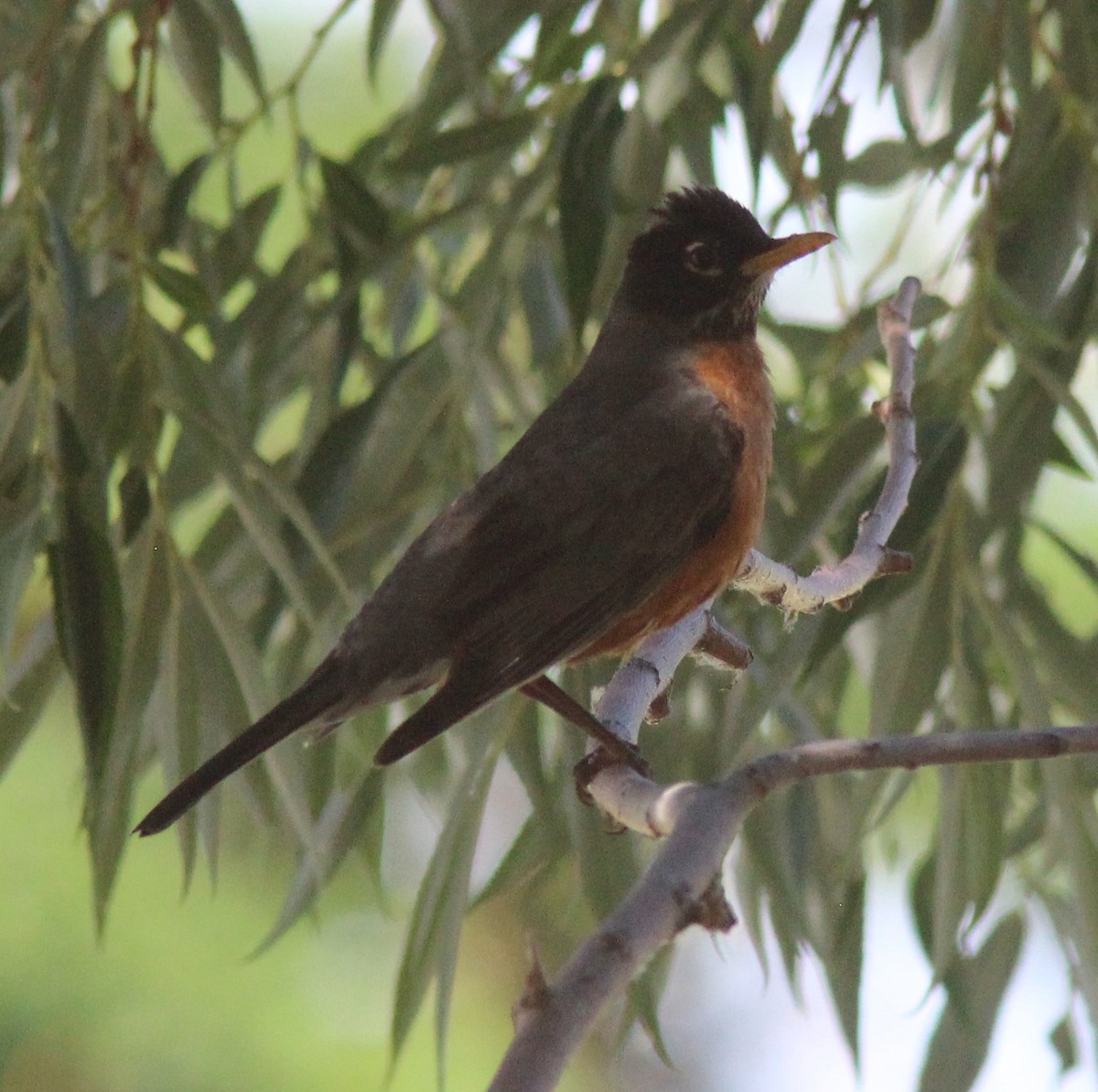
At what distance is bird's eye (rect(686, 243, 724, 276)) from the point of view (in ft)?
10.4

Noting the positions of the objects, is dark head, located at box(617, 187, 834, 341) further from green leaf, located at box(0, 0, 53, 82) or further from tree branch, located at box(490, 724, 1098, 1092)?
tree branch, located at box(490, 724, 1098, 1092)

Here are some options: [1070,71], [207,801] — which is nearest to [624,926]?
[207,801]

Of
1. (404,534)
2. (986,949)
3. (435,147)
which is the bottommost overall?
(986,949)

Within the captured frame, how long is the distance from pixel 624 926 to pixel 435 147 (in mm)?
2157

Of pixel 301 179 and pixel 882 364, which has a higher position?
pixel 301 179

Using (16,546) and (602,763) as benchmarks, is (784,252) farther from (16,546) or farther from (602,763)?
(16,546)

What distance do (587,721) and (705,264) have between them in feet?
3.28

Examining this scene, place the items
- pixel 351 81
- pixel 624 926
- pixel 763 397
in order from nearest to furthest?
1. pixel 624 926
2. pixel 763 397
3. pixel 351 81

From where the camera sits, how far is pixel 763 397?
3.05 metres

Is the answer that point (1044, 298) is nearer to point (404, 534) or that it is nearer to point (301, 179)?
point (404, 534)

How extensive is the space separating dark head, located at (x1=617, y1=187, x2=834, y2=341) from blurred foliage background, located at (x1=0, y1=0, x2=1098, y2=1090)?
10 centimetres

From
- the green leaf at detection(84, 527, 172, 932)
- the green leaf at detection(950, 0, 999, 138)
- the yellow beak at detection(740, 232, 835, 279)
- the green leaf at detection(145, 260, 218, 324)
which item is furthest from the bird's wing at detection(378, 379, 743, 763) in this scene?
the green leaf at detection(950, 0, 999, 138)

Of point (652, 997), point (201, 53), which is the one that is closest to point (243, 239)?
point (201, 53)

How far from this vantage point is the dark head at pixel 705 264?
317 cm
